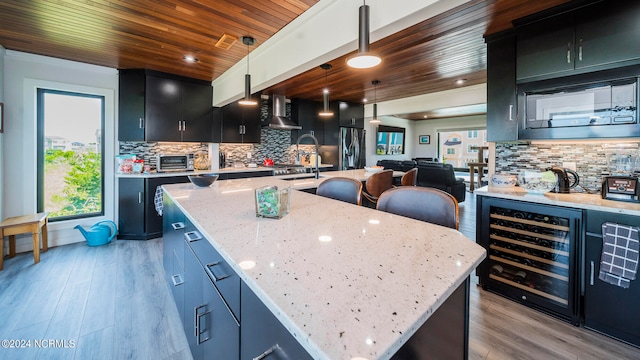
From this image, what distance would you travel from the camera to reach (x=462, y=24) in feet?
8.18

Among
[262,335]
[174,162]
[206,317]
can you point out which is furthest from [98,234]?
[262,335]

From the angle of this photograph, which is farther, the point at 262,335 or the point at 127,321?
the point at 127,321

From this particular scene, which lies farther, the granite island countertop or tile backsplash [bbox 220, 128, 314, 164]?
tile backsplash [bbox 220, 128, 314, 164]

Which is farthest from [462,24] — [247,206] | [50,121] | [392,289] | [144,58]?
[50,121]

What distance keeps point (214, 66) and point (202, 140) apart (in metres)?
1.33

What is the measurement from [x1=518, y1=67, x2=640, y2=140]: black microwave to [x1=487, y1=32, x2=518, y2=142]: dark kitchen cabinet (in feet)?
0.23

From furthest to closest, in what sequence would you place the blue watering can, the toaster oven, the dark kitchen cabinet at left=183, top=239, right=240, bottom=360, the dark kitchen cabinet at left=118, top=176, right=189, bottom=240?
the toaster oven
the dark kitchen cabinet at left=118, top=176, right=189, bottom=240
the blue watering can
the dark kitchen cabinet at left=183, top=239, right=240, bottom=360

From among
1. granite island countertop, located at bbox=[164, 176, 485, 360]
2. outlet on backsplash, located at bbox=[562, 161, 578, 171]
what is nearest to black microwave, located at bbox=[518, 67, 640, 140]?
outlet on backsplash, located at bbox=[562, 161, 578, 171]

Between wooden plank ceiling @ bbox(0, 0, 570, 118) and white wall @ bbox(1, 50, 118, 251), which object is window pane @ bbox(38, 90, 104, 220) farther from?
wooden plank ceiling @ bbox(0, 0, 570, 118)

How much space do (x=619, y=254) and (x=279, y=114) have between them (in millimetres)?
4931

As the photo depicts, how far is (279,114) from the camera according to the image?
5.38 metres

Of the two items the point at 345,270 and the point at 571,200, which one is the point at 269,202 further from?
the point at 571,200

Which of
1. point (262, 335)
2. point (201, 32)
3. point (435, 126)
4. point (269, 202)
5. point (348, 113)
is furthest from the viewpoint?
point (435, 126)

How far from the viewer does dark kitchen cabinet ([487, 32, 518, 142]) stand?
2.38 m
